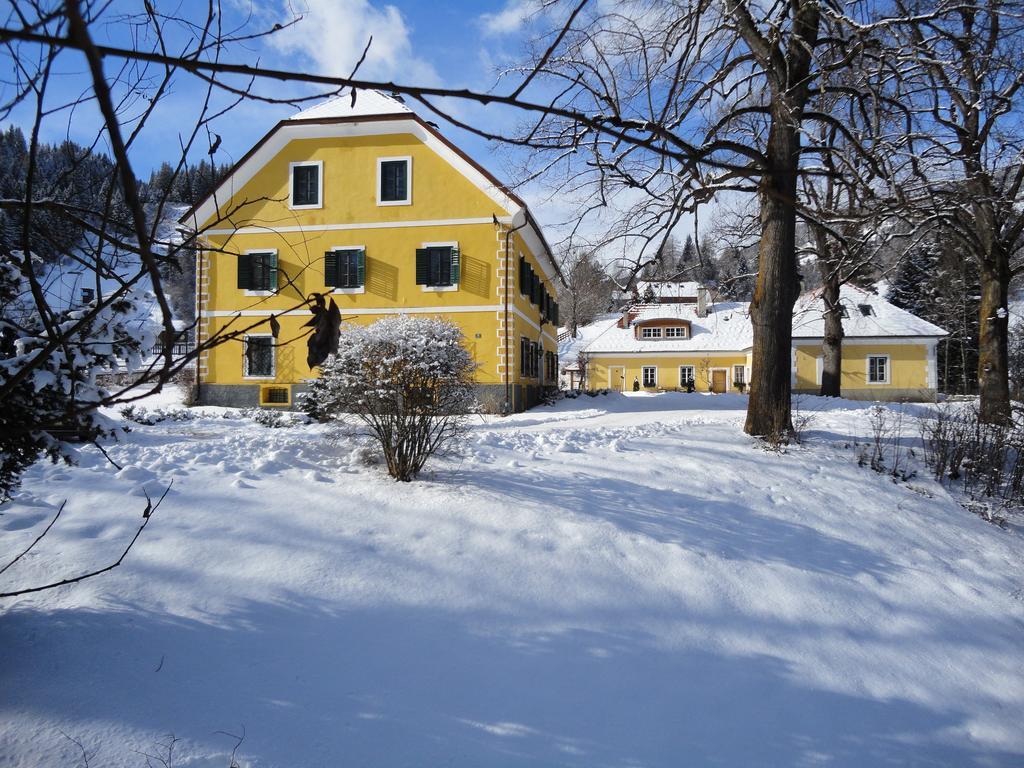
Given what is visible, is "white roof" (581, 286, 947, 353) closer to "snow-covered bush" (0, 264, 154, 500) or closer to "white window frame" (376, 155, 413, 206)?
"white window frame" (376, 155, 413, 206)

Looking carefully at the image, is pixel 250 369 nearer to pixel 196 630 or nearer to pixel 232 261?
pixel 232 261

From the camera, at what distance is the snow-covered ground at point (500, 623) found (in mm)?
2881

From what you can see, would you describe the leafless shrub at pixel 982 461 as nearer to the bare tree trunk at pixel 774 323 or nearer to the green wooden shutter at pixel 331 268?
the bare tree trunk at pixel 774 323

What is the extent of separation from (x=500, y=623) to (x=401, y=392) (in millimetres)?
2852

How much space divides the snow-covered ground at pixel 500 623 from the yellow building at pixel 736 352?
24886 mm

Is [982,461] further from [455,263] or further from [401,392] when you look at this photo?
[455,263]

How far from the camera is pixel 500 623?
12.5 ft

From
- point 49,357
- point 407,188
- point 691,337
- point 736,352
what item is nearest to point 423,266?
point 407,188

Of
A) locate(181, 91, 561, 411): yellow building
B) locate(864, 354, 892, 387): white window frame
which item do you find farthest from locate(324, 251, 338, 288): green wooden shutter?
locate(864, 354, 892, 387): white window frame

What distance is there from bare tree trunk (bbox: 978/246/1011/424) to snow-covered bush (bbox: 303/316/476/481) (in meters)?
10.8

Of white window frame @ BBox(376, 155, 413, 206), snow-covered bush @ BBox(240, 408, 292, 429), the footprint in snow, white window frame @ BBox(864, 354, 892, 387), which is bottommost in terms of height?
the footprint in snow

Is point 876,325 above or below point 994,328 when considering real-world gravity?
above

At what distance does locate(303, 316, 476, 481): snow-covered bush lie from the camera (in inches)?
233

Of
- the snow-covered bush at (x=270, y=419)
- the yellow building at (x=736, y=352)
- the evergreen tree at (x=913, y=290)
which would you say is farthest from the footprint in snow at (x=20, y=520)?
the evergreen tree at (x=913, y=290)
